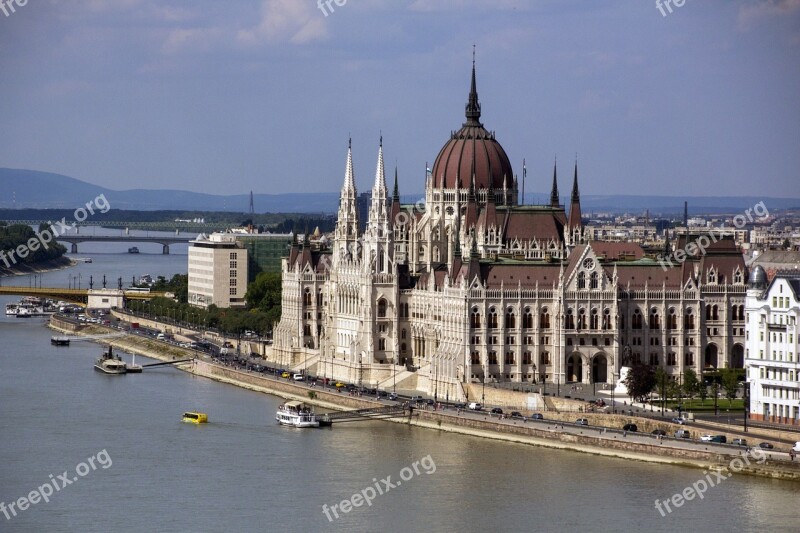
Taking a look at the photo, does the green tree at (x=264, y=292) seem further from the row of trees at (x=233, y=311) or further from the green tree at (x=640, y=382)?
the green tree at (x=640, y=382)

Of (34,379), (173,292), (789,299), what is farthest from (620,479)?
(173,292)

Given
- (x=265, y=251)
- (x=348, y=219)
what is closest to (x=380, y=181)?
(x=348, y=219)

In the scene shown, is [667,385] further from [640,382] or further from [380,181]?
[380,181]

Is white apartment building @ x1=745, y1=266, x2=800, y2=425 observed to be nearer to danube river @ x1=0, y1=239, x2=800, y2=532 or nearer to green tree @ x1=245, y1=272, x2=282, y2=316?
danube river @ x1=0, y1=239, x2=800, y2=532

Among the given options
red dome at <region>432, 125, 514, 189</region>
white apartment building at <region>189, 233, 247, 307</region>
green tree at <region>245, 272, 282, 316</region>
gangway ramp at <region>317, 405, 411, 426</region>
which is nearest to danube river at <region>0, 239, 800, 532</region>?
gangway ramp at <region>317, 405, 411, 426</region>

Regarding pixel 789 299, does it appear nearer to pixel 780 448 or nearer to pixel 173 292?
pixel 780 448

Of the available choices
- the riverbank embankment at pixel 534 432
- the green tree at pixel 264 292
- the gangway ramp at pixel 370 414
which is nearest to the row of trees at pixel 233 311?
the green tree at pixel 264 292
